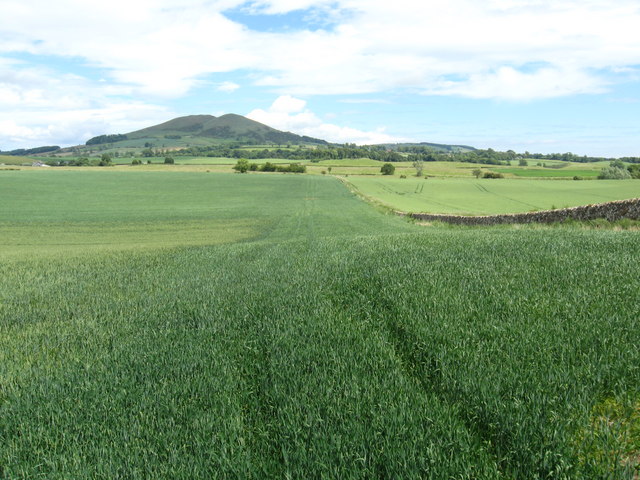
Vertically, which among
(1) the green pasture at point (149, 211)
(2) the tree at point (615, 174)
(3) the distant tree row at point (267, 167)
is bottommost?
(1) the green pasture at point (149, 211)

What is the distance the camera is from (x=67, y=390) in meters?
5.74

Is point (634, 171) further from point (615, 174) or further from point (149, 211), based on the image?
point (149, 211)

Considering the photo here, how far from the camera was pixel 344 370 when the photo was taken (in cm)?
559

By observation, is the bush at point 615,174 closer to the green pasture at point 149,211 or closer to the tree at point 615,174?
the tree at point 615,174

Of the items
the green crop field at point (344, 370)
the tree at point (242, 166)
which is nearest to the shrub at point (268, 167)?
the tree at point (242, 166)

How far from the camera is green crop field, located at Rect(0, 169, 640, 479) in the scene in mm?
4043

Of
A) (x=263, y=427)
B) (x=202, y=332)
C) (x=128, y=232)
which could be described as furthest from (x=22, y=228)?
(x=263, y=427)

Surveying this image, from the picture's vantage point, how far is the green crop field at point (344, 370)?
159 inches

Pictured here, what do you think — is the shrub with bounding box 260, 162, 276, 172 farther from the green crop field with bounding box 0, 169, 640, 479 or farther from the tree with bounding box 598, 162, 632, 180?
the green crop field with bounding box 0, 169, 640, 479

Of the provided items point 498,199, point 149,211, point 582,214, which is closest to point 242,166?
point 149,211

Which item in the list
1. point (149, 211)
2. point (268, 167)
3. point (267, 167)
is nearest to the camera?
point (149, 211)

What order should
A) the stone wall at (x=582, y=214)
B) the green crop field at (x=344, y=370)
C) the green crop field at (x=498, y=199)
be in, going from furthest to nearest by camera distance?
the green crop field at (x=498, y=199), the stone wall at (x=582, y=214), the green crop field at (x=344, y=370)

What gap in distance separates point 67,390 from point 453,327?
565cm

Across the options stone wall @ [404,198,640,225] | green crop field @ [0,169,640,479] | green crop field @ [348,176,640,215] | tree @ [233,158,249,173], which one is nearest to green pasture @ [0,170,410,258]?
stone wall @ [404,198,640,225]
